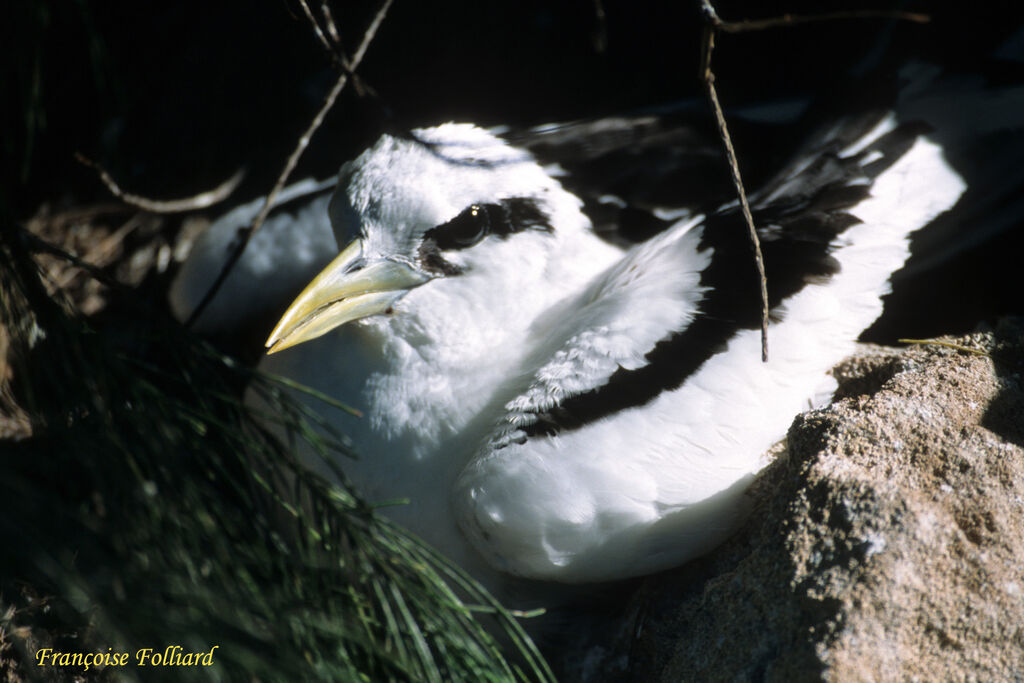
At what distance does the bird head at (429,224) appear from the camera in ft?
6.77

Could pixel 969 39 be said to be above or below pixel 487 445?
above

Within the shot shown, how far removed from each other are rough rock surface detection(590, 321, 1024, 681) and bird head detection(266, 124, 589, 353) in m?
0.94

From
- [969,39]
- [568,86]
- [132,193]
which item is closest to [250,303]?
[132,193]

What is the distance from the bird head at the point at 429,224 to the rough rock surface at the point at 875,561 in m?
0.94

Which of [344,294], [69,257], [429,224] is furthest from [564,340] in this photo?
[69,257]

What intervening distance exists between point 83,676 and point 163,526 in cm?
85

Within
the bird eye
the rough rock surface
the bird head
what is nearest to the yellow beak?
the bird head

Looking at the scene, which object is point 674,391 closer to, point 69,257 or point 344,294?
point 344,294

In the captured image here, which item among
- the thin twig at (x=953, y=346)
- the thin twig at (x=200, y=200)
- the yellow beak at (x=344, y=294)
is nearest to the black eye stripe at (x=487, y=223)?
the yellow beak at (x=344, y=294)

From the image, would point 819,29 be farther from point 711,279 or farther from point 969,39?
point 711,279

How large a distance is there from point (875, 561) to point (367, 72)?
255 centimetres

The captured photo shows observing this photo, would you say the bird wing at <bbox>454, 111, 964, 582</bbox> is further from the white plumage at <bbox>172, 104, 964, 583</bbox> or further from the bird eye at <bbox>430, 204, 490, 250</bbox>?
the bird eye at <bbox>430, 204, 490, 250</bbox>

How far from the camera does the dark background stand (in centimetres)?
272

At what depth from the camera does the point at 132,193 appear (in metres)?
2.86
